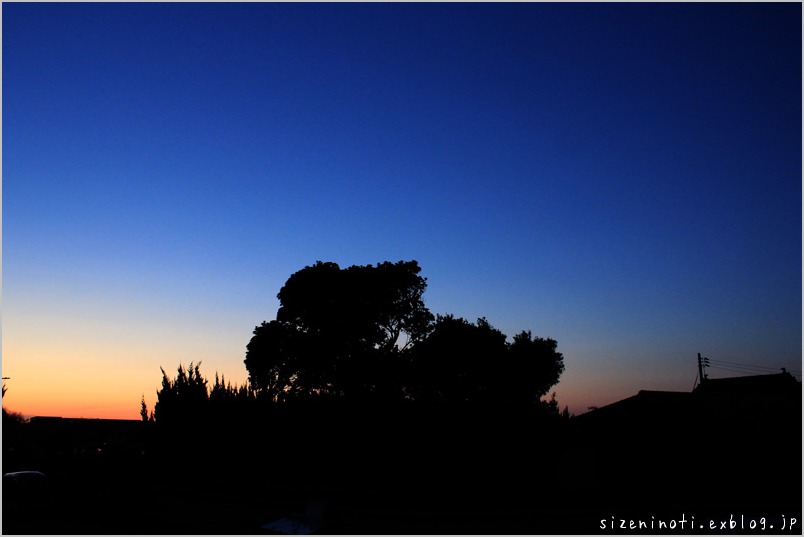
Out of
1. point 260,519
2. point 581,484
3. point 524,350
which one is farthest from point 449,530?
point 524,350

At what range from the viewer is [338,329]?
1468 inches

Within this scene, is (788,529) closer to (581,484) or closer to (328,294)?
(581,484)

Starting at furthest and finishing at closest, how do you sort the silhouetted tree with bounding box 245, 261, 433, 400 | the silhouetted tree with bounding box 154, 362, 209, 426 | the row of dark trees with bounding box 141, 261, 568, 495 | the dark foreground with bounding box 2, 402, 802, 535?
the silhouetted tree with bounding box 245, 261, 433, 400
the silhouetted tree with bounding box 154, 362, 209, 426
the row of dark trees with bounding box 141, 261, 568, 495
the dark foreground with bounding box 2, 402, 802, 535

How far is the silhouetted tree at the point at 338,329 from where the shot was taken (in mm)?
36875

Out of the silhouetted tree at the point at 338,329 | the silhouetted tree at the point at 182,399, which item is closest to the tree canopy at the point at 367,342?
the silhouetted tree at the point at 338,329

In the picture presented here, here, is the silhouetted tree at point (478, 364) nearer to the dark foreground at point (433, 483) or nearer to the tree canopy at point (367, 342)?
the tree canopy at point (367, 342)

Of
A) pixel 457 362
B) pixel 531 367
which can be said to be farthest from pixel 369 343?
pixel 531 367

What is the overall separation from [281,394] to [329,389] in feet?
42.7

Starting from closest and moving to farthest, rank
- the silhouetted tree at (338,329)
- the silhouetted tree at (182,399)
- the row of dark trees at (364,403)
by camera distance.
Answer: the row of dark trees at (364,403)
the silhouetted tree at (182,399)
the silhouetted tree at (338,329)

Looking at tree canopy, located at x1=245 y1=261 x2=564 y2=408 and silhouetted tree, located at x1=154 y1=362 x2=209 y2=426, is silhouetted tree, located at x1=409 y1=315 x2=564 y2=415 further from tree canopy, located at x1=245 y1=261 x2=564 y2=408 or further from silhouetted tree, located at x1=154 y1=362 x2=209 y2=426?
silhouetted tree, located at x1=154 y1=362 x2=209 y2=426

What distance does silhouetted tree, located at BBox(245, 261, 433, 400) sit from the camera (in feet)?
121

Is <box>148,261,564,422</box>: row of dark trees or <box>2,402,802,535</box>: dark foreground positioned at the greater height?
<box>148,261,564,422</box>: row of dark trees

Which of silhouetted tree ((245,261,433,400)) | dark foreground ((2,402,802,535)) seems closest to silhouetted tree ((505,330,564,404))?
silhouetted tree ((245,261,433,400))

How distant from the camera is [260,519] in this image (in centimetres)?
1780
